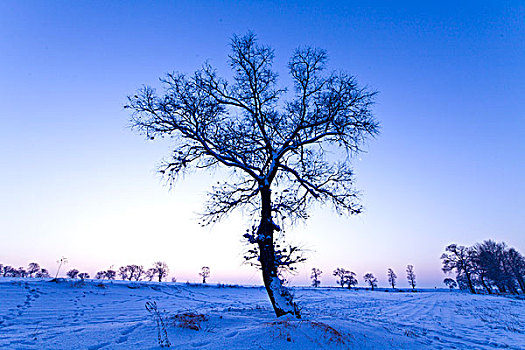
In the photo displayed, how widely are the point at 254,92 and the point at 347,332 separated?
7897mm

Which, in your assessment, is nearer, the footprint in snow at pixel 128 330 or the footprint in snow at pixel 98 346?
the footprint in snow at pixel 98 346

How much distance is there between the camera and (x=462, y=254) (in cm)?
5028

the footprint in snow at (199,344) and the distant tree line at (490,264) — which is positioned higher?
the distant tree line at (490,264)

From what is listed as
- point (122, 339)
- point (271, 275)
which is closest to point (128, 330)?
point (122, 339)

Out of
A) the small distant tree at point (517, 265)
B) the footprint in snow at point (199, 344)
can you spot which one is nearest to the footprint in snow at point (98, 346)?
the footprint in snow at point (199, 344)

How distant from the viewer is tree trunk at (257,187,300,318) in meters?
6.70

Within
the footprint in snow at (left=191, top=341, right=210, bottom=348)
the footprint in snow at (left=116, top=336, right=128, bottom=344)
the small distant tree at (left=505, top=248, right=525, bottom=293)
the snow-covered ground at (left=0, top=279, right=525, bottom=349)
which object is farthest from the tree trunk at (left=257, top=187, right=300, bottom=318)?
the small distant tree at (left=505, top=248, right=525, bottom=293)

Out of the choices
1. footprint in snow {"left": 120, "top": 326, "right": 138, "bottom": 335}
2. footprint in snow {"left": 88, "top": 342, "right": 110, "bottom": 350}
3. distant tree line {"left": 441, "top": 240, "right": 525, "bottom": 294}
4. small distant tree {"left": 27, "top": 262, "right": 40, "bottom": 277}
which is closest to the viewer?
footprint in snow {"left": 88, "top": 342, "right": 110, "bottom": 350}

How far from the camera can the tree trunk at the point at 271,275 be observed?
6.70 metres

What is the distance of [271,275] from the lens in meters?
6.79

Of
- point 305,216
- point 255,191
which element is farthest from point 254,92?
point 305,216

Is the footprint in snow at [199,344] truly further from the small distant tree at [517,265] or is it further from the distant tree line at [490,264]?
the small distant tree at [517,265]

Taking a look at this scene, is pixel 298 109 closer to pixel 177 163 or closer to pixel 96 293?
pixel 177 163

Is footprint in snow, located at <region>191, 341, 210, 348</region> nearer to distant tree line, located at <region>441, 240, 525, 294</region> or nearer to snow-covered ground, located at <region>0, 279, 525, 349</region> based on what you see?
snow-covered ground, located at <region>0, 279, 525, 349</region>
